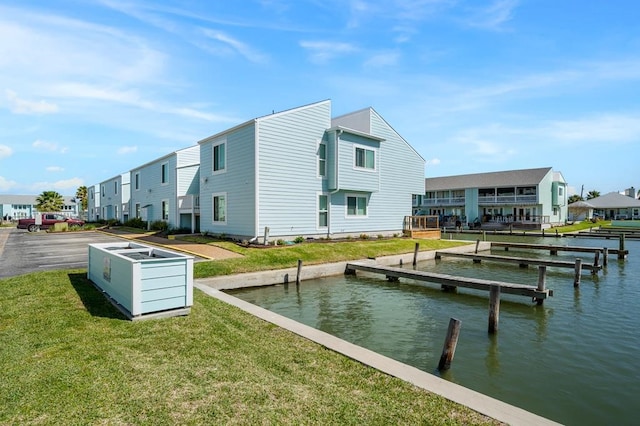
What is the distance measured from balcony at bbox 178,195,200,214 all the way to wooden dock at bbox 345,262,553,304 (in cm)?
1334

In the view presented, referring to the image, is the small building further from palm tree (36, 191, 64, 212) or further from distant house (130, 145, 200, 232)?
palm tree (36, 191, 64, 212)

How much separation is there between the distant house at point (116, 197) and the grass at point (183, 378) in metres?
36.0

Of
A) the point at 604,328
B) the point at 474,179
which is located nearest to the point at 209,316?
the point at 604,328

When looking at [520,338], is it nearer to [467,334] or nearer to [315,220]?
[467,334]

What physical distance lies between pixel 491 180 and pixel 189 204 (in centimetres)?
4621

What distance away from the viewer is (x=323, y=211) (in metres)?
22.2

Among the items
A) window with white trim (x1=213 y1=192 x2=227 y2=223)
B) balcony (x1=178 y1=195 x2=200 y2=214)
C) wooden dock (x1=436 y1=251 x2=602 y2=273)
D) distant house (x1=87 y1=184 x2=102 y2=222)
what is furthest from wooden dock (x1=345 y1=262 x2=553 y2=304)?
distant house (x1=87 y1=184 x2=102 y2=222)

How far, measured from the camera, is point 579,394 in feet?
20.2

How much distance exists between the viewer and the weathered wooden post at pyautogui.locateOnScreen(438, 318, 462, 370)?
6543 mm

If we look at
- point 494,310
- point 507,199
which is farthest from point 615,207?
point 494,310

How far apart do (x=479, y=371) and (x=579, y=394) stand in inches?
60.0

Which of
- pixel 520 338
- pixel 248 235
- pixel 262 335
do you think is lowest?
pixel 520 338

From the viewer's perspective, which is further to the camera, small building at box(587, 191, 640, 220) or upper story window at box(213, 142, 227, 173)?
small building at box(587, 191, 640, 220)

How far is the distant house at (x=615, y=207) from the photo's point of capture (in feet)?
241
